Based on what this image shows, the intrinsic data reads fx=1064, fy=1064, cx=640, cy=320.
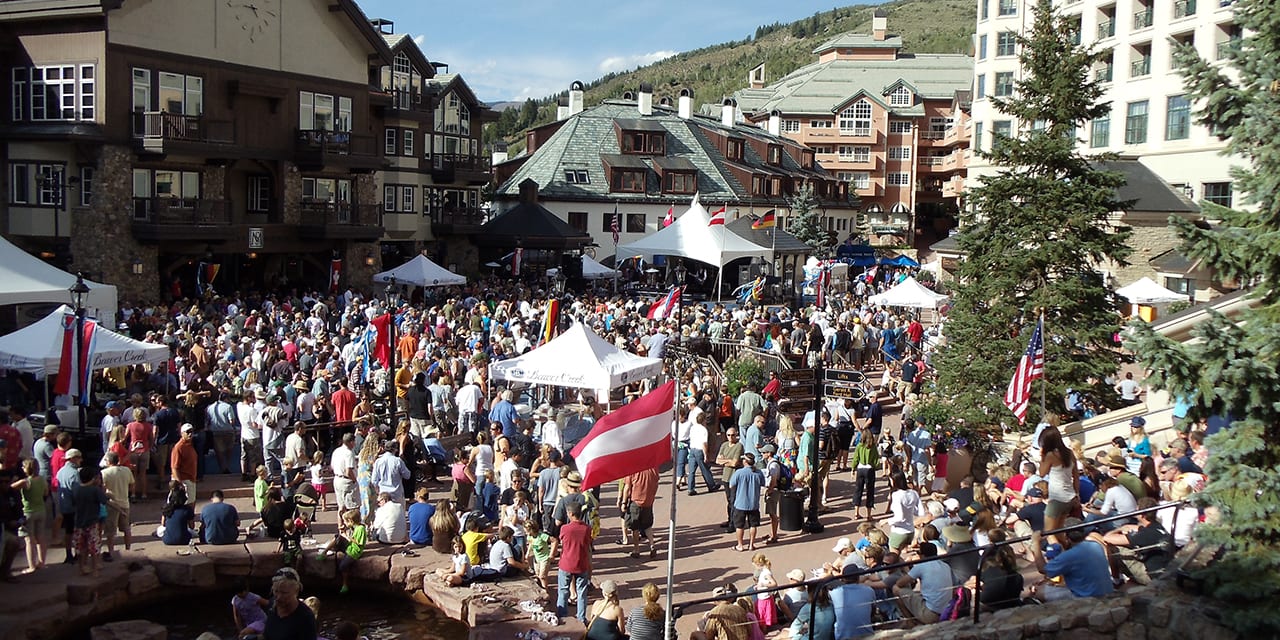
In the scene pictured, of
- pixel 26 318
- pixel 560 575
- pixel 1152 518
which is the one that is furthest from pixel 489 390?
pixel 1152 518

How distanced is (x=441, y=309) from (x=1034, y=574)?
20.4 meters

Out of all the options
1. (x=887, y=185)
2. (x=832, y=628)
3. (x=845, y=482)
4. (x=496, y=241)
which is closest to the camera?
(x=832, y=628)

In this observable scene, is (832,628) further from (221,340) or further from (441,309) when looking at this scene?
(441,309)

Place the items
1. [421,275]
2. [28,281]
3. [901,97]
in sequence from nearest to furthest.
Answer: [28,281] → [421,275] → [901,97]

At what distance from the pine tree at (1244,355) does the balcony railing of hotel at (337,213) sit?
3257cm

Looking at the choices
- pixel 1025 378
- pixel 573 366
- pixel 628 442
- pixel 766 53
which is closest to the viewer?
pixel 628 442

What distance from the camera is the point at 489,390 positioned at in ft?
65.6

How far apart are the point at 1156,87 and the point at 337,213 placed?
30.4m

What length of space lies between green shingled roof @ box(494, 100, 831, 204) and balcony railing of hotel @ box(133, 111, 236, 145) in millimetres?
20245

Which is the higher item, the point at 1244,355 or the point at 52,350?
the point at 1244,355

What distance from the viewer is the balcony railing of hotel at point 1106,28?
42031mm

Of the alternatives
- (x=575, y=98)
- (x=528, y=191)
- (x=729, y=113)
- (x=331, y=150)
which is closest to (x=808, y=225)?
(x=729, y=113)

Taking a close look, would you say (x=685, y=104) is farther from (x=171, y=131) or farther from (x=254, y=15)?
(x=171, y=131)

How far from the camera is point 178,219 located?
107ft
